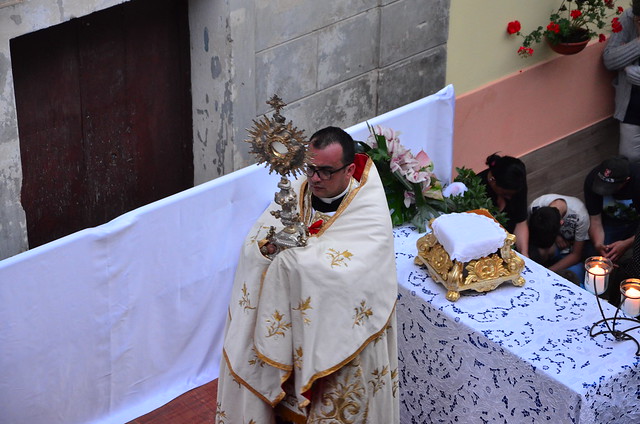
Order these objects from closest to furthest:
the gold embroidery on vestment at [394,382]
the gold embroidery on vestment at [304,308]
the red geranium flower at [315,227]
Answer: the gold embroidery on vestment at [304,308] < the red geranium flower at [315,227] < the gold embroidery on vestment at [394,382]

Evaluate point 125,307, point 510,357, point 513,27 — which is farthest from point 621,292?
point 513,27

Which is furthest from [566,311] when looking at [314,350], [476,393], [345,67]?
[345,67]

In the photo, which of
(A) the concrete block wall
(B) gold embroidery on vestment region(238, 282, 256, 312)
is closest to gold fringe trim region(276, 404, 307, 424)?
(B) gold embroidery on vestment region(238, 282, 256, 312)

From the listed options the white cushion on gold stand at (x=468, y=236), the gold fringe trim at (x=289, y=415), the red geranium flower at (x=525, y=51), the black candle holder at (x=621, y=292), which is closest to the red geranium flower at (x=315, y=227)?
the gold fringe trim at (x=289, y=415)

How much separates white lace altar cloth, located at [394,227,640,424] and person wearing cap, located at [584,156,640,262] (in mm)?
1361

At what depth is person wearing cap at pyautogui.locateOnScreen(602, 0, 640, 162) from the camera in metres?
8.53

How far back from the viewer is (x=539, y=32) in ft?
27.9

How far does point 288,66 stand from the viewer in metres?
6.88

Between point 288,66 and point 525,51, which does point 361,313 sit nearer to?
point 288,66

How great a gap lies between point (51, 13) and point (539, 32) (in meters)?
4.26

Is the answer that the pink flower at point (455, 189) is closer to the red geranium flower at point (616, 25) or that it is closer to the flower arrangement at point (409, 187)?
the flower arrangement at point (409, 187)

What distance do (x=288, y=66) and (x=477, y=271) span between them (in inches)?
81.6

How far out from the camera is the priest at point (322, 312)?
14.7 ft

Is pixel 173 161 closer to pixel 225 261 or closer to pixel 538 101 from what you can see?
pixel 225 261
